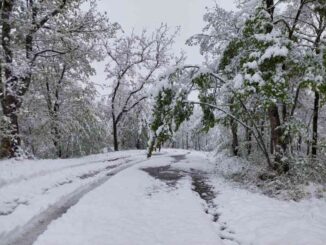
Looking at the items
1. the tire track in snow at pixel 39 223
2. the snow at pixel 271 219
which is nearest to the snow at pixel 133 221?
the tire track in snow at pixel 39 223

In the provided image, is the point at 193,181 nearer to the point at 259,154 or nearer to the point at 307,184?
the point at 307,184

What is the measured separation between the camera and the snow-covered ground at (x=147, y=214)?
5.71 meters

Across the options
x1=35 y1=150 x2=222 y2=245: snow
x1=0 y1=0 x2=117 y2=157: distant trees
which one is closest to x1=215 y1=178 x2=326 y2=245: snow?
x1=35 y1=150 x2=222 y2=245: snow

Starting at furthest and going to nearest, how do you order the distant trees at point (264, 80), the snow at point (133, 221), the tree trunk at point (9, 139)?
the tree trunk at point (9, 139) < the distant trees at point (264, 80) < the snow at point (133, 221)

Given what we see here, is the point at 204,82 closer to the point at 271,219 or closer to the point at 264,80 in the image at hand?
the point at 264,80

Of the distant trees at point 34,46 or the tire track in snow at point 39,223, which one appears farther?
the distant trees at point 34,46

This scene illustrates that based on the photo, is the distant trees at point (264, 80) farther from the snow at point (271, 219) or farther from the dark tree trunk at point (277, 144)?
the snow at point (271, 219)

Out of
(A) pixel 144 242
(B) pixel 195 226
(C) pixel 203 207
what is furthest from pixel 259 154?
(A) pixel 144 242

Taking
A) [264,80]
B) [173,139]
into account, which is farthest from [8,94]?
[264,80]

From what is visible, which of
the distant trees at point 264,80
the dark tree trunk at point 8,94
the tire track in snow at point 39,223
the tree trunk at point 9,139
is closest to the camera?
the tire track in snow at point 39,223

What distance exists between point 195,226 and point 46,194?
13.8ft

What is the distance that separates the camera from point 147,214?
24.0ft

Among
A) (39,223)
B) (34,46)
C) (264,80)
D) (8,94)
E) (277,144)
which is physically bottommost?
(39,223)

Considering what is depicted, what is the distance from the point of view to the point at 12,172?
1094 centimetres
